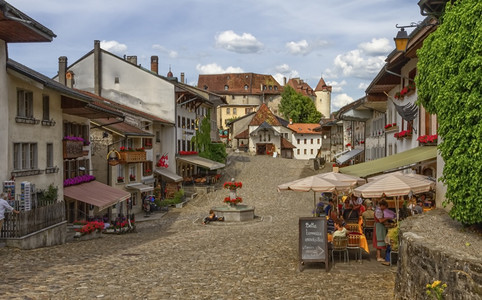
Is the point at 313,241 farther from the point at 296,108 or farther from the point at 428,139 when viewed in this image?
the point at 296,108

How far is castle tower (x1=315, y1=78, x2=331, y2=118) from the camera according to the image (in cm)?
14875

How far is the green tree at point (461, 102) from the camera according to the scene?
9578 mm

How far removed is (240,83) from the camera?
132625mm

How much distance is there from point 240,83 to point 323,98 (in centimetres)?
2678

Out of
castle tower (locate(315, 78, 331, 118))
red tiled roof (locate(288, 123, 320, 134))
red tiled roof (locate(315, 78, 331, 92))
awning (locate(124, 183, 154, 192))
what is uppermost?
red tiled roof (locate(315, 78, 331, 92))

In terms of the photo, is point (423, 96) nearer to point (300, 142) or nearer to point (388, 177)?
point (388, 177)

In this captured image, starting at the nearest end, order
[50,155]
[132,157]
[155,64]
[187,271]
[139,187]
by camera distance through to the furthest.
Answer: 1. [187,271]
2. [50,155]
3. [132,157]
4. [139,187]
5. [155,64]

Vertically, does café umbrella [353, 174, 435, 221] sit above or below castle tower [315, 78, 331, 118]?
below

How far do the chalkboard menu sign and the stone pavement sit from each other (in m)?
0.36

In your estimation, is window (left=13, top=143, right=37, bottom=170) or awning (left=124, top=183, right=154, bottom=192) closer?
window (left=13, top=143, right=37, bottom=170)

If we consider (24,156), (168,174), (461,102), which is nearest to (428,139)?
(461,102)

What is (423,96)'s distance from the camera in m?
11.5

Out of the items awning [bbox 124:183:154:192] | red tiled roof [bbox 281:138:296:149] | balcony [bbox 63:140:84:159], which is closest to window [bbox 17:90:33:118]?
balcony [bbox 63:140:84:159]

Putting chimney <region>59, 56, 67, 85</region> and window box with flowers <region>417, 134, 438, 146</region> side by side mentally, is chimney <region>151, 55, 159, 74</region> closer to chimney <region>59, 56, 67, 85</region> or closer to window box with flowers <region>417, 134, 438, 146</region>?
chimney <region>59, 56, 67, 85</region>
